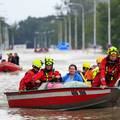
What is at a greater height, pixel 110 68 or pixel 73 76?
pixel 110 68

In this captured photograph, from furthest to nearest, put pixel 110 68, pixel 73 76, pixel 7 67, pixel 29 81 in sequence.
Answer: pixel 7 67 → pixel 29 81 → pixel 73 76 → pixel 110 68

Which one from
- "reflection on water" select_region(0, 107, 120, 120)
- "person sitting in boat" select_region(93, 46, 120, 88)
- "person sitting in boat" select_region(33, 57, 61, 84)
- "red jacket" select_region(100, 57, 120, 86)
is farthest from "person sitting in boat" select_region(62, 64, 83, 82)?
"reflection on water" select_region(0, 107, 120, 120)

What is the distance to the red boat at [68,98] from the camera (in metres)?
16.5

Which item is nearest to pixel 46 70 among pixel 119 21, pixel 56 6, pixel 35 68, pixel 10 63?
pixel 35 68

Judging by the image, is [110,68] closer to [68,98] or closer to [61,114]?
[68,98]

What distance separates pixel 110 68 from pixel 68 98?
149 centimetres

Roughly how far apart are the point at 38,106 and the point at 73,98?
126 centimetres

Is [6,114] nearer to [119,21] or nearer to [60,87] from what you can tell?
[60,87]

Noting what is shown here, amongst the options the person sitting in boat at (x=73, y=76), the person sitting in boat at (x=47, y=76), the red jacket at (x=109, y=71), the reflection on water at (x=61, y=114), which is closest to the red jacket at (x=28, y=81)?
the person sitting in boat at (x=47, y=76)

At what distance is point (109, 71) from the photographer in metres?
17.2

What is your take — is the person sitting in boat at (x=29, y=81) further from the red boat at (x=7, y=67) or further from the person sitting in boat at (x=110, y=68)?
the red boat at (x=7, y=67)

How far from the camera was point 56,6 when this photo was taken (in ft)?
615

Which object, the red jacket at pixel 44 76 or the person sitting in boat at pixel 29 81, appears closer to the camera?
the red jacket at pixel 44 76

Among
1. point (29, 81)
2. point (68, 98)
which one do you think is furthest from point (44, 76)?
point (68, 98)
